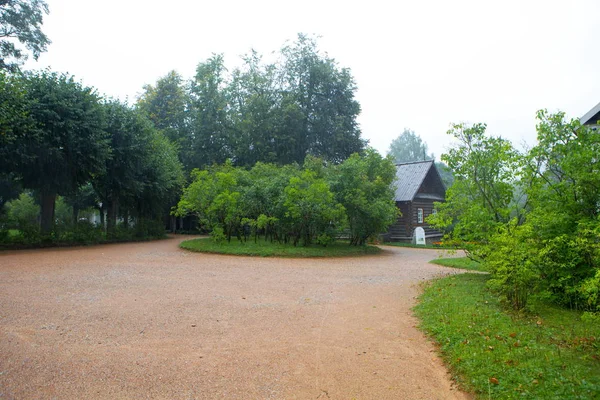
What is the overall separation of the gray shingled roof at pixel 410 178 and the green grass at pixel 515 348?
20.7 m

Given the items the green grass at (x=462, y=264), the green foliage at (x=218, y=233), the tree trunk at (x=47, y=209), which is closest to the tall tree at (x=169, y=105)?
the tree trunk at (x=47, y=209)

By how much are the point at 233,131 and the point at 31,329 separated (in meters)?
30.4

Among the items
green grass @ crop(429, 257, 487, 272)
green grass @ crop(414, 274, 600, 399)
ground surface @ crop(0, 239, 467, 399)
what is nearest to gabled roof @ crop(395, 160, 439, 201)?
green grass @ crop(429, 257, 487, 272)

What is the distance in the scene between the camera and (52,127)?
55.9ft

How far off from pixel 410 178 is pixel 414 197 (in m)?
2.12

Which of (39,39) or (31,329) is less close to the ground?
(39,39)

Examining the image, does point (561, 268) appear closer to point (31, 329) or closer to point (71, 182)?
point (31, 329)

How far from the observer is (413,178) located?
28891 mm

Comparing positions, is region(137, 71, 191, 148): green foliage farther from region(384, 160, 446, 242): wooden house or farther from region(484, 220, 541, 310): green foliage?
region(484, 220, 541, 310): green foliage

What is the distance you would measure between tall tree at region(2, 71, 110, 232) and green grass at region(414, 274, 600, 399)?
16297mm

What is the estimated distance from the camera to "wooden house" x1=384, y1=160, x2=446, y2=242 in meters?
27.6

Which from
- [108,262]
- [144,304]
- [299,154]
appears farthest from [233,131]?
[144,304]

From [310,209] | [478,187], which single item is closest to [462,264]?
[478,187]

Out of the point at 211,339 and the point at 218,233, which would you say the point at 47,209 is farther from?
the point at 211,339
